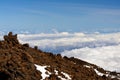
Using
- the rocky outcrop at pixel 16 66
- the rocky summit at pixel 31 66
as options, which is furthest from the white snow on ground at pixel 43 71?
the rocky outcrop at pixel 16 66

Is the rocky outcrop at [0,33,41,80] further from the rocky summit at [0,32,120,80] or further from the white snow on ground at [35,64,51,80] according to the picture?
the white snow on ground at [35,64,51,80]

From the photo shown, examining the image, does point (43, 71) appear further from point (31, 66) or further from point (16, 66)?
point (16, 66)

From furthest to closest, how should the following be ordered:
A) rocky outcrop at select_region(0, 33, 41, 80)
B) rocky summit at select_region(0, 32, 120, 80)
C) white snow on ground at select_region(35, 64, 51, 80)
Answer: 1. white snow on ground at select_region(35, 64, 51, 80)
2. rocky summit at select_region(0, 32, 120, 80)
3. rocky outcrop at select_region(0, 33, 41, 80)

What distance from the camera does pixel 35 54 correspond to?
67.6m

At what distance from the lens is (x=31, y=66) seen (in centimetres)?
5678

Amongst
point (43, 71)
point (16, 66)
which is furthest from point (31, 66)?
point (16, 66)

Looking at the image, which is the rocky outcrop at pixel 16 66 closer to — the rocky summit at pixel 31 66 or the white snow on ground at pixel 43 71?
the rocky summit at pixel 31 66

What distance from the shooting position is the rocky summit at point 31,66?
53.6 m

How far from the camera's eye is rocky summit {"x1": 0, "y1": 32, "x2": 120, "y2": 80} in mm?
53609

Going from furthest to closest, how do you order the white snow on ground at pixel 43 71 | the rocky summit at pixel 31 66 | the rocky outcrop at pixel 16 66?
the white snow on ground at pixel 43 71 → the rocky summit at pixel 31 66 → the rocky outcrop at pixel 16 66

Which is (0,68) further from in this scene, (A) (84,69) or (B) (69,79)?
(A) (84,69)

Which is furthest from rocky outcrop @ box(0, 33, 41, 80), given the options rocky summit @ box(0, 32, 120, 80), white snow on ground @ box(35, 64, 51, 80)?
white snow on ground @ box(35, 64, 51, 80)

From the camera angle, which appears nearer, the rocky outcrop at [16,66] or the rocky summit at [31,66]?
the rocky outcrop at [16,66]

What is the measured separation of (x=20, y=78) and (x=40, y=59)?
12.2 meters
